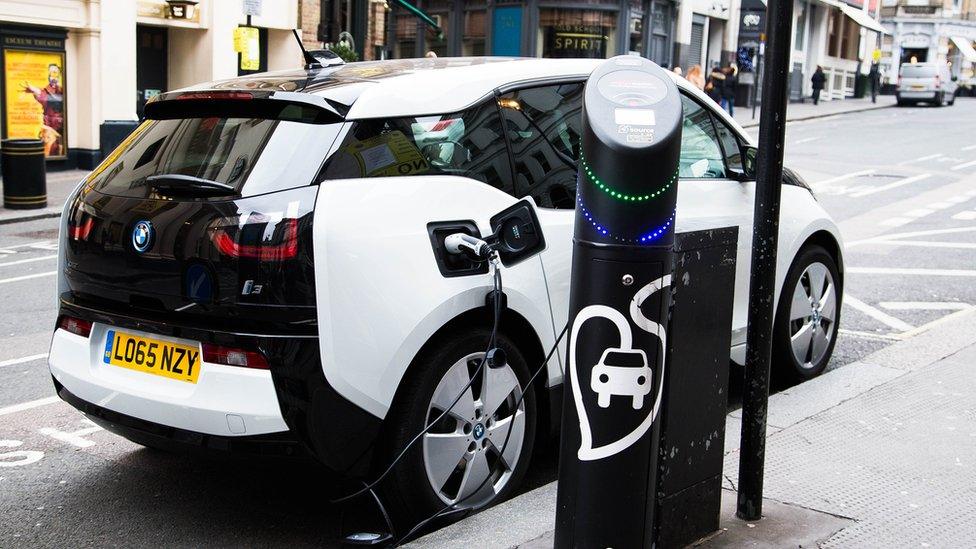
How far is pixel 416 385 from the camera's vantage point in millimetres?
3994

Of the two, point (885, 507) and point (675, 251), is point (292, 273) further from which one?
point (885, 507)

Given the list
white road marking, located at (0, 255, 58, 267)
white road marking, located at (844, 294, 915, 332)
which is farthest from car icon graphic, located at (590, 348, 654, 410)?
white road marking, located at (0, 255, 58, 267)

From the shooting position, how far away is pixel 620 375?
10.7 ft

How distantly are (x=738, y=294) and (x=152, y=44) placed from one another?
20.7 m

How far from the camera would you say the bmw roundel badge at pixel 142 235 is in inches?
158

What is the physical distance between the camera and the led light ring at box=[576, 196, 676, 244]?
3.19 meters

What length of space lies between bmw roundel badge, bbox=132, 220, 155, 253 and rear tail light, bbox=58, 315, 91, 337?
46cm

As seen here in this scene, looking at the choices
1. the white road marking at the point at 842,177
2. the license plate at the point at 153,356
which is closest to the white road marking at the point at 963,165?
the white road marking at the point at 842,177

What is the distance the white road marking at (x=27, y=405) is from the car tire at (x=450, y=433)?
105 inches

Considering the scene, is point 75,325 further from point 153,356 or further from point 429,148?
point 429,148

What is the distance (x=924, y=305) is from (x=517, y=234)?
569 cm

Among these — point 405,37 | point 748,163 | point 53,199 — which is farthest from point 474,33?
point 748,163

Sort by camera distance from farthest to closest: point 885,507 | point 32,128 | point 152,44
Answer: point 152,44 < point 32,128 < point 885,507

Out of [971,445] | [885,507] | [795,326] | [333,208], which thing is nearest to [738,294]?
[795,326]
